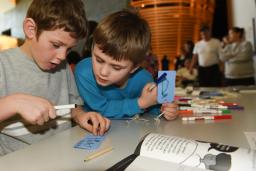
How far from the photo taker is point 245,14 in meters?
4.44

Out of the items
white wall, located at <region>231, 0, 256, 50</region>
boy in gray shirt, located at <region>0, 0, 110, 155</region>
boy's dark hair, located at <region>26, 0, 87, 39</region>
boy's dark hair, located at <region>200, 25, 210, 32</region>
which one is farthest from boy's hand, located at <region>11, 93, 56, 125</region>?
white wall, located at <region>231, 0, 256, 50</region>

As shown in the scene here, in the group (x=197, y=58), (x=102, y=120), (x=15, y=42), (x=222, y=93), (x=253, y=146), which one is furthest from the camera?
(x=197, y=58)

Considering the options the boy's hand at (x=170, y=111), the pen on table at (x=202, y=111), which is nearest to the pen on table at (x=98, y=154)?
the boy's hand at (x=170, y=111)

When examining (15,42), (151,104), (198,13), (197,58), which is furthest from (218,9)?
(151,104)

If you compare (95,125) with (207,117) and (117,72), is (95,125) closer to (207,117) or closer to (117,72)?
(117,72)

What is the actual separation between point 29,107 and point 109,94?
0.39 meters

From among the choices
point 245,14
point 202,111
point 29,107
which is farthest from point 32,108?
point 245,14

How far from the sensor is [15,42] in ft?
10.6

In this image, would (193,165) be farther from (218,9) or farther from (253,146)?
(218,9)

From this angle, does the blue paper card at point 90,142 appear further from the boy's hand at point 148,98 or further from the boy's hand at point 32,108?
the boy's hand at point 148,98

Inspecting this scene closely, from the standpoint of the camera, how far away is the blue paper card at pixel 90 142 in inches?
24.6

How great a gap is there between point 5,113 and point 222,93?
92 centimetres

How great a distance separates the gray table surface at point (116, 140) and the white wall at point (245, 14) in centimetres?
355

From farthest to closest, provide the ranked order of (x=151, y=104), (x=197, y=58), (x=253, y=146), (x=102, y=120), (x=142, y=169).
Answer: (x=197, y=58), (x=151, y=104), (x=102, y=120), (x=253, y=146), (x=142, y=169)
